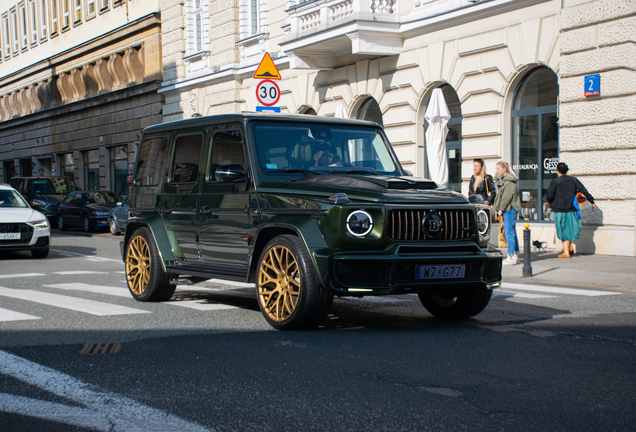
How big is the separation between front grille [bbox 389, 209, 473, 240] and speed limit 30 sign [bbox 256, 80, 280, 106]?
27.4ft

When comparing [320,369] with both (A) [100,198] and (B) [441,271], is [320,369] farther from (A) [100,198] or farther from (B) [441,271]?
(A) [100,198]

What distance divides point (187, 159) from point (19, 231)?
8566 mm

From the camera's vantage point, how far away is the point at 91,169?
37469mm

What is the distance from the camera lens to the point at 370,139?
788cm

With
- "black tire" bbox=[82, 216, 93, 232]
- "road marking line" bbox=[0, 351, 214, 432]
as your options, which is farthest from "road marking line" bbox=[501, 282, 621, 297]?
"black tire" bbox=[82, 216, 93, 232]

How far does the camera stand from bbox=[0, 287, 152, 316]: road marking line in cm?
775

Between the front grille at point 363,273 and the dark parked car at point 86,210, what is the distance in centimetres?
2148

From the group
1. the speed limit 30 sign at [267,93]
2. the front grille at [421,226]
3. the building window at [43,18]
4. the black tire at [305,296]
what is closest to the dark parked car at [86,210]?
the speed limit 30 sign at [267,93]

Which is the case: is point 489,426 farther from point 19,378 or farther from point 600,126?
point 600,126

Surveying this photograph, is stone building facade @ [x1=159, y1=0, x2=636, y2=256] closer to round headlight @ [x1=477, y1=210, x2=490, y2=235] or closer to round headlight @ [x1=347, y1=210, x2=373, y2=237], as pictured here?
round headlight @ [x1=477, y1=210, x2=490, y2=235]

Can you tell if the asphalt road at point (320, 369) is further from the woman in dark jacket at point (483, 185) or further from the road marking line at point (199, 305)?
the woman in dark jacket at point (483, 185)

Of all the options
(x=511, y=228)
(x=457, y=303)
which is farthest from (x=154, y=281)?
(x=511, y=228)

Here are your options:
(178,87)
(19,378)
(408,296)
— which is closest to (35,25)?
(178,87)

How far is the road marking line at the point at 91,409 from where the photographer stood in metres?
3.84
